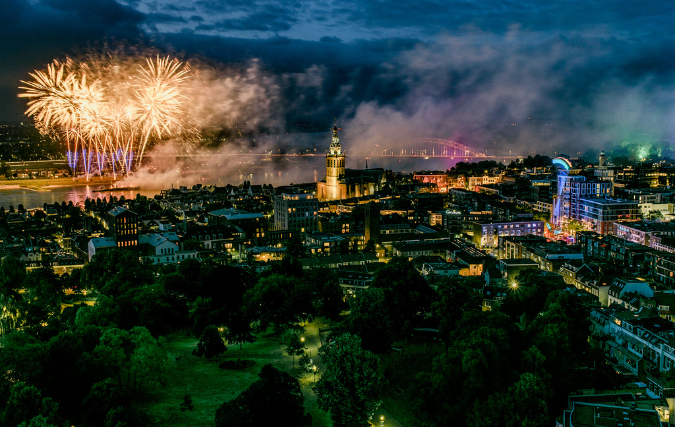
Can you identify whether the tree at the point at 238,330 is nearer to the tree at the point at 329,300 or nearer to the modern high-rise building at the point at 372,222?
the tree at the point at 329,300

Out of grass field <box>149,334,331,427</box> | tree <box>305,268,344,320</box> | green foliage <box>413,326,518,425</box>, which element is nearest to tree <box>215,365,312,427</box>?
grass field <box>149,334,331,427</box>

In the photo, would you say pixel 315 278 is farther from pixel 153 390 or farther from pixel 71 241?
pixel 71 241

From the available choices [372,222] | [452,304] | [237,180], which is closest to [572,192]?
[372,222]

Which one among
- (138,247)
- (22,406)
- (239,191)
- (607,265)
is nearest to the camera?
(22,406)

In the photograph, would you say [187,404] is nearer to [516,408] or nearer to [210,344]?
[210,344]

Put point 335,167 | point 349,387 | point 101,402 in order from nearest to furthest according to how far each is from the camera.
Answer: point 101,402 < point 349,387 < point 335,167

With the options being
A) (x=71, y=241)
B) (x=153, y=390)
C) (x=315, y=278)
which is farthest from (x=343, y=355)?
(x=71, y=241)
